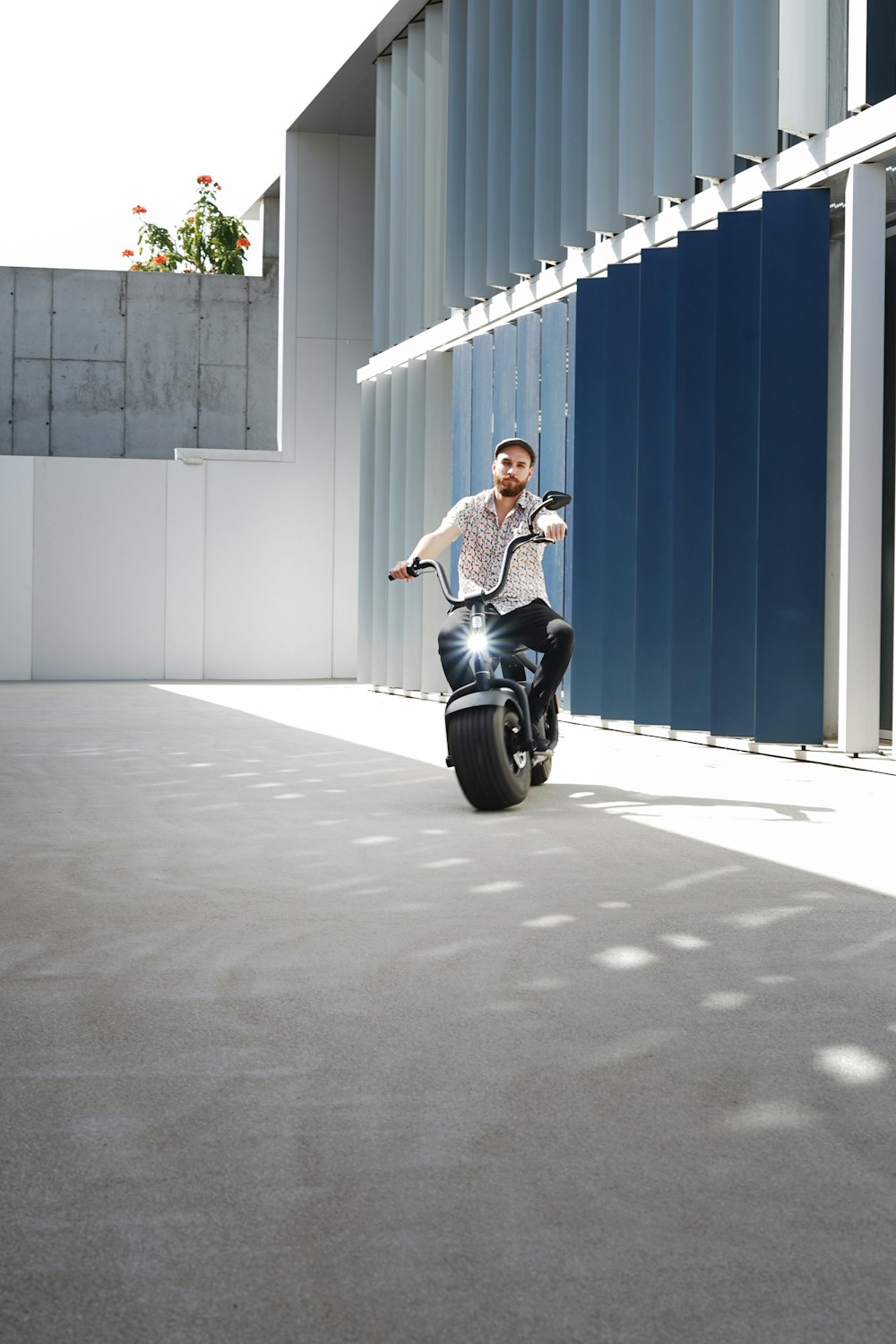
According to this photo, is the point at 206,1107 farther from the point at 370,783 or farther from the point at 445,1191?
the point at 370,783

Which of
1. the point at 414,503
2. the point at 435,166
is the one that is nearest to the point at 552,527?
the point at 414,503

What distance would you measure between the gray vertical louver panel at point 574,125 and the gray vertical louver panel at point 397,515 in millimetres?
4150

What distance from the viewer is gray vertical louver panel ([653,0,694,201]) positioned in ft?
32.3

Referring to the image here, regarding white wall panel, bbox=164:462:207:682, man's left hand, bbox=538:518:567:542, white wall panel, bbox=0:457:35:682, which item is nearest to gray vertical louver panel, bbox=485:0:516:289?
white wall panel, bbox=164:462:207:682

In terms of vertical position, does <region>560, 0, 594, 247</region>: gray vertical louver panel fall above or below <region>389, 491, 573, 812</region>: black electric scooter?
above

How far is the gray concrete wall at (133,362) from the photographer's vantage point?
19062 millimetres

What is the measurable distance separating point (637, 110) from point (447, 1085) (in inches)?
360

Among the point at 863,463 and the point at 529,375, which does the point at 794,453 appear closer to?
the point at 863,463

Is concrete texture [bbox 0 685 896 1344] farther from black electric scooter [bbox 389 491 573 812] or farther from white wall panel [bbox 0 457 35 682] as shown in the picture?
white wall panel [bbox 0 457 35 682]

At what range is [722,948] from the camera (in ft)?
11.6

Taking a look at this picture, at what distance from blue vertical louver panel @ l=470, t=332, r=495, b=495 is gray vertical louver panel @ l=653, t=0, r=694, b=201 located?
11.3 ft

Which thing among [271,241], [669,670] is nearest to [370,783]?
[669,670]

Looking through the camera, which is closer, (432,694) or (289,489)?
(432,694)

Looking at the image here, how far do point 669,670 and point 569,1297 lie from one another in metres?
8.41
